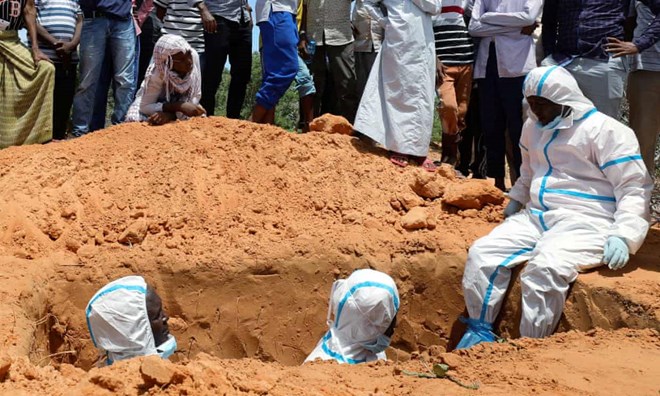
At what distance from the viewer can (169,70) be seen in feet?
21.1

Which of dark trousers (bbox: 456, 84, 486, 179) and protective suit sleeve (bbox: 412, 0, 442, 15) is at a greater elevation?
protective suit sleeve (bbox: 412, 0, 442, 15)

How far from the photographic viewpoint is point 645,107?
5766 millimetres

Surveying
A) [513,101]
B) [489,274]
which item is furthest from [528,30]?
[489,274]

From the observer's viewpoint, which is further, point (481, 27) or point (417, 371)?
point (481, 27)

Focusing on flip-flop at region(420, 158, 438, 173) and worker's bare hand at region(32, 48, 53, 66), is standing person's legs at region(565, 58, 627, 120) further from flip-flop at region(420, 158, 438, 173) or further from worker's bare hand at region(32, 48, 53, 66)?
worker's bare hand at region(32, 48, 53, 66)

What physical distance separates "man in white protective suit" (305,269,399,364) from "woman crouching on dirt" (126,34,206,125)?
2382mm

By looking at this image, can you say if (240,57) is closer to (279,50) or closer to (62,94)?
(279,50)

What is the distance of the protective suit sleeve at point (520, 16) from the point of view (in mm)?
6188

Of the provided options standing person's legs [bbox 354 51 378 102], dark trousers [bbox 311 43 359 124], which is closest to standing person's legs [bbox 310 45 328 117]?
dark trousers [bbox 311 43 359 124]

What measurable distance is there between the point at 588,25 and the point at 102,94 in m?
4.00

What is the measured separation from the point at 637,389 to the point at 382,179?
3.14 meters

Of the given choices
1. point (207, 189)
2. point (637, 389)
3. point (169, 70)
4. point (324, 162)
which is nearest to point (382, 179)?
point (324, 162)

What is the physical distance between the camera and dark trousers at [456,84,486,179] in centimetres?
747

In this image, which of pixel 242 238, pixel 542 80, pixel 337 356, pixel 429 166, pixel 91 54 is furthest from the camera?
pixel 91 54
